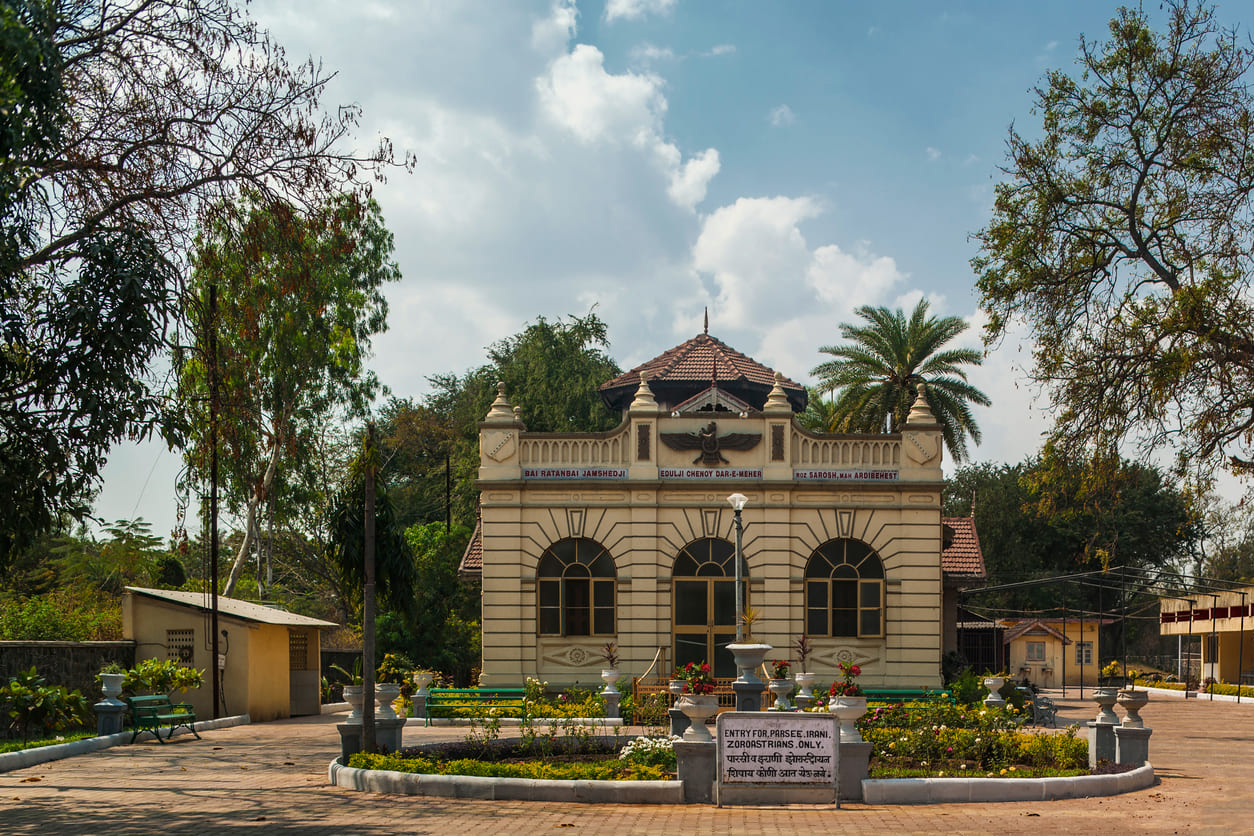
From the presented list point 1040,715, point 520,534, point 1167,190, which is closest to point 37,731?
point 520,534

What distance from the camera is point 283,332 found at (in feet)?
110

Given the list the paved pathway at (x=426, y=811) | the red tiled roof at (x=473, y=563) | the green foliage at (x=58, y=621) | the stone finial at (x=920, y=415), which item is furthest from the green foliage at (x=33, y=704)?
the stone finial at (x=920, y=415)

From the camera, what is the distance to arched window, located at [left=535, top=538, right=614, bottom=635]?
102ft

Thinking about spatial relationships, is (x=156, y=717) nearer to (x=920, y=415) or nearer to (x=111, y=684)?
(x=111, y=684)

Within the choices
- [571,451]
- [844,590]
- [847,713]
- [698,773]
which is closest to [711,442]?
[571,451]

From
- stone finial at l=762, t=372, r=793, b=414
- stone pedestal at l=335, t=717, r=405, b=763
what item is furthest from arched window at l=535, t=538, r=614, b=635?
stone pedestal at l=335, t=717, r=405, b=763

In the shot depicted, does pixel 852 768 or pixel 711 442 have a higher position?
pixel 711 442

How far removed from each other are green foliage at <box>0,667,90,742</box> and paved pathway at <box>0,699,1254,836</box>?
2910 mm

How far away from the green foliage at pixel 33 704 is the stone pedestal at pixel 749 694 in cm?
1126

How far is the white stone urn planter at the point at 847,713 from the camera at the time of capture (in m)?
14.3

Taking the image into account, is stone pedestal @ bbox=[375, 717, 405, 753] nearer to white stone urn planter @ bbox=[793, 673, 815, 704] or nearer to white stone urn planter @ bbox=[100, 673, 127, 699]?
white stone urn planter @ bbox=[793, 673, 815, 704]

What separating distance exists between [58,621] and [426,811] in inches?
661

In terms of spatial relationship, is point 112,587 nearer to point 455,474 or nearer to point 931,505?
point 455,474

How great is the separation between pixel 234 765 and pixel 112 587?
91.2ft
